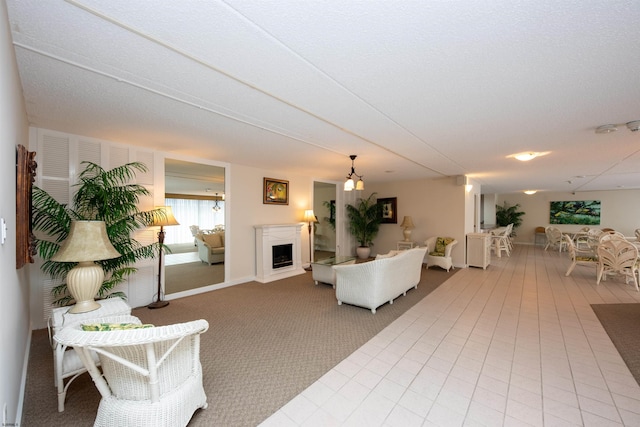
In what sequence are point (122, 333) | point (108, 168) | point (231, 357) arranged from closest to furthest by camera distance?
point (122, 333) < point (231, 357) < point (108, 168)

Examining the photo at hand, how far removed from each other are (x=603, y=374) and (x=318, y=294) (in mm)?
3249

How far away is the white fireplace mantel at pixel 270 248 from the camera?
5156 millimetres

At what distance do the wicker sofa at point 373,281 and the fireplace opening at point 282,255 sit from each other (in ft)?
6.67

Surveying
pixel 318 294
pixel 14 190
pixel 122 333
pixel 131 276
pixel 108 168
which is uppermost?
pixel 108 168

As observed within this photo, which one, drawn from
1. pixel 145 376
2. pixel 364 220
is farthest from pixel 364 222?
pixel 145 376

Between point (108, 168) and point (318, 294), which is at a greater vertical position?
point (108, 168)

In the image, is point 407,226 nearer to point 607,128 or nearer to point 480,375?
point 607,128

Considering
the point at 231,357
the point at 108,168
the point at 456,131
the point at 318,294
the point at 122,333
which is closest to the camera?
the point at 122,333

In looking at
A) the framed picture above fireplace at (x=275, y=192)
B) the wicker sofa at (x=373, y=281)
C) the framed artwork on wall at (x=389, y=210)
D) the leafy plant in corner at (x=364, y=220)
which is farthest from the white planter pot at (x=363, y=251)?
the wicker sofa at (x=373, y=281)

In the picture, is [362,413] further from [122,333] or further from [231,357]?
[122,333]

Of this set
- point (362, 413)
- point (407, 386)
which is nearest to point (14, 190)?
point (362, 413)

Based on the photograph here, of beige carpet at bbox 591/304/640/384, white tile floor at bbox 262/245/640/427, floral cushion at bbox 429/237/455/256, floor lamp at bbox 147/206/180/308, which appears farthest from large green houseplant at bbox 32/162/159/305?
floral cushion at bbox 429/237/455/256

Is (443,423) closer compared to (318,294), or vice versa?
(443,423)

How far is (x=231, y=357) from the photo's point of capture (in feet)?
8.01
